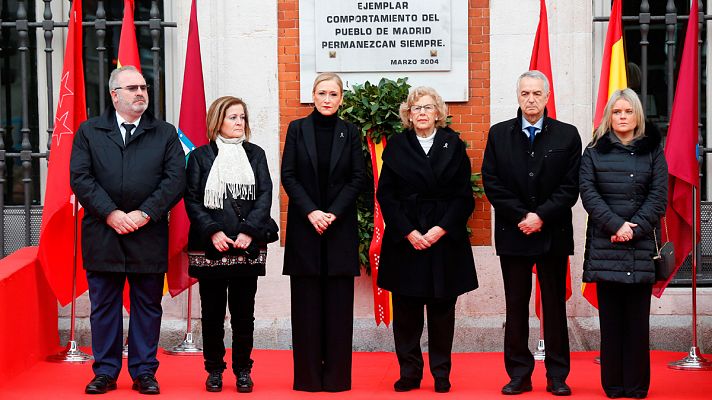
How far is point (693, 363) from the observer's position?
771 centimetres

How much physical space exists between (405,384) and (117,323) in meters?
1.77

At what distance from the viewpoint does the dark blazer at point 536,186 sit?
6.70 m

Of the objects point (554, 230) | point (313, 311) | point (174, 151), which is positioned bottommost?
point (313, 311)

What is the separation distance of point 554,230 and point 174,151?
7.56ft

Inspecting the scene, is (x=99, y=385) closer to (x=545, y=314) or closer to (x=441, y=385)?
(x=441, y=385)

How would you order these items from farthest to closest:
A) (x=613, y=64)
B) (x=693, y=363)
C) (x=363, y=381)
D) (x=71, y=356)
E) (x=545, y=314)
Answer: (x=613, y=64)
(x=71, y=356)
(x=693, y=363)
(x=363, y=381)
(x=545, y=314)

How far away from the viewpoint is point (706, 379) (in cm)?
732

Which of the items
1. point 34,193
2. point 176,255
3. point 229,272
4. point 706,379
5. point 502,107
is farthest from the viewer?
point 34,193

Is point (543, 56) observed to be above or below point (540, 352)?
above

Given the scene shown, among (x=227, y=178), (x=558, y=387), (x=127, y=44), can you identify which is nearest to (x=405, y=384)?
(x=558, y=387)

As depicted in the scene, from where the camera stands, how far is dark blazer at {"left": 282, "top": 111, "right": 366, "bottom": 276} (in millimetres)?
6859

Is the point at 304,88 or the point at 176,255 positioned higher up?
the point at 304,88

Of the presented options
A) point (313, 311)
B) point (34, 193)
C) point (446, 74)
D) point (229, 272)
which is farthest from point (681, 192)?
point (34, 193)

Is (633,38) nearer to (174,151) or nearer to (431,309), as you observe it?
(431,309)
